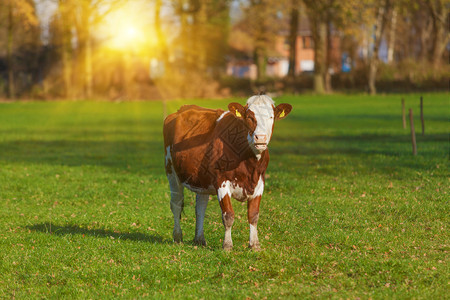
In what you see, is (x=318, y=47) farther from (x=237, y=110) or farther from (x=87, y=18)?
(x=237, y=110)

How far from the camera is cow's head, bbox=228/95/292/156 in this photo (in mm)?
9445

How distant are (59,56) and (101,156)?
6073cm

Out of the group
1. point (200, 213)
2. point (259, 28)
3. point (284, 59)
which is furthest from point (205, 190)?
point (284, 59)

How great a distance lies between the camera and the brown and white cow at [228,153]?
31.7ft

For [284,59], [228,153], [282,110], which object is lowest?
[228,153]

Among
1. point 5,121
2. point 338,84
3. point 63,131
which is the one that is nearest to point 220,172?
point 63,131

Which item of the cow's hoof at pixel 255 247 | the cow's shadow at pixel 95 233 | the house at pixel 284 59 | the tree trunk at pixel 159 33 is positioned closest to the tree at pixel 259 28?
the tree trunk at pixel 159 33

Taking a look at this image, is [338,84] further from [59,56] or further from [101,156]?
[101,156]

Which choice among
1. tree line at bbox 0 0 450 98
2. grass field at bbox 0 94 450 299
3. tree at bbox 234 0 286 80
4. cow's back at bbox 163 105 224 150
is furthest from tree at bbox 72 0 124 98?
cow's back at bbox 163 105 224 150

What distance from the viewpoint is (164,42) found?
77312 millimetres

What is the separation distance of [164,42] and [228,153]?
68965 mm

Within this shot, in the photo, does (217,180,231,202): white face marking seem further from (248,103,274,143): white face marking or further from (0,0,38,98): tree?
(0,0,38,98): tree

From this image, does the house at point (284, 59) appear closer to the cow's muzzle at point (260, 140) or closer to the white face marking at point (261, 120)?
the white face marking at point (261, 120)

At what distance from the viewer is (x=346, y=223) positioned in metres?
13.0
